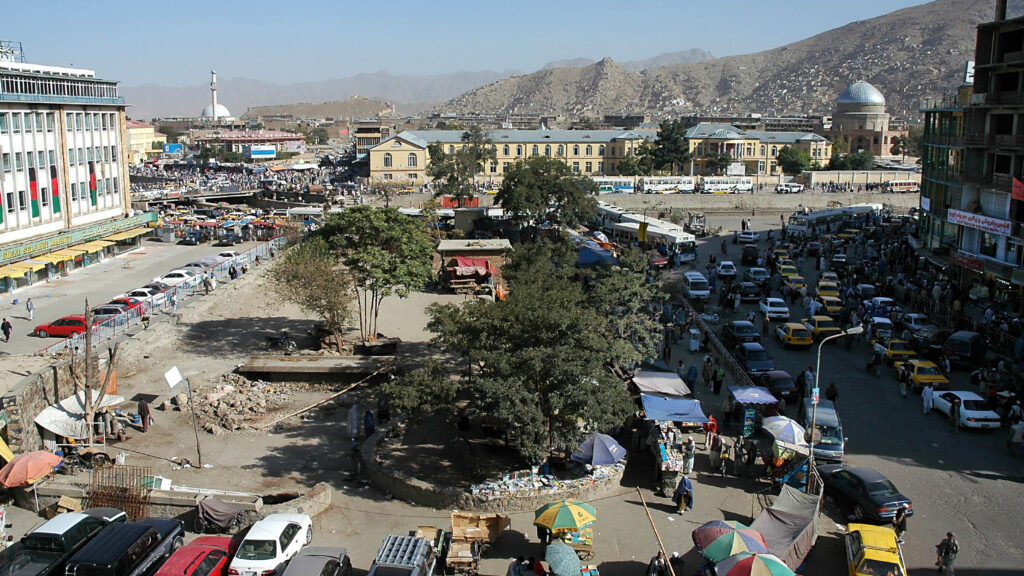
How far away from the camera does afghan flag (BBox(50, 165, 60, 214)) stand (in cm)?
3875

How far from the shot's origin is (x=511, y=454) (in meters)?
17.8

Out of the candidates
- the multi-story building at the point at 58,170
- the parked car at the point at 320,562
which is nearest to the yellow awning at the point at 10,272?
the multi-story building at the point at 58,170

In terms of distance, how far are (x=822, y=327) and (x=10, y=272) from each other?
3182 cm

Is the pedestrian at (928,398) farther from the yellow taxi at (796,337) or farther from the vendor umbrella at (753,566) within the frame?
the vendor umbrella at (753,566)

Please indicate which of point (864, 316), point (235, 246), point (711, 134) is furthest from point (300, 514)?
point (711, 134)

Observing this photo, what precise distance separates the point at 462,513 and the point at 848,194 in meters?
68.3

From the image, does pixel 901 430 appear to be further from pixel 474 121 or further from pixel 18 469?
pixel 474 121

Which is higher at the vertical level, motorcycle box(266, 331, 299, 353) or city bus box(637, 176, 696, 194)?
city bus box(637, 176, 696, 194)

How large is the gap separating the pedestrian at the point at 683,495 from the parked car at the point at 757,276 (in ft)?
68.2

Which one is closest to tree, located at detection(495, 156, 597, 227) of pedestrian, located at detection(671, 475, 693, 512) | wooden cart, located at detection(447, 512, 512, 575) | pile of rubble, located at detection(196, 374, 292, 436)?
pile of rubble, located at detection(196, 374, 292, 436)

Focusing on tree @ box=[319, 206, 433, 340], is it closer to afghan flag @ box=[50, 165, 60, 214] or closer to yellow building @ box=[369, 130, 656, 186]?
afghan flag @ box=[50, 165, 60, 214]

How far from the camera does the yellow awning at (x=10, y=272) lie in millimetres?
32656

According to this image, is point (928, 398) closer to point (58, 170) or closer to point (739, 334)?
point (739, 334)

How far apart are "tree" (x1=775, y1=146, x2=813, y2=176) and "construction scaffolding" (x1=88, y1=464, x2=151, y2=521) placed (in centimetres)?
8082
